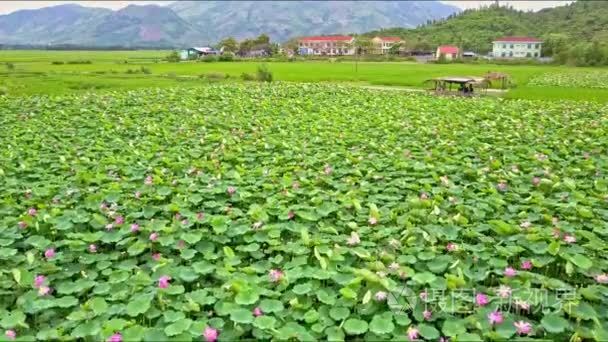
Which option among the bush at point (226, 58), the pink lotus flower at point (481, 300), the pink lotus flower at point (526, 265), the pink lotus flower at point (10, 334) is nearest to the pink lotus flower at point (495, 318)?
the pink lotus flower at point (481, 300)

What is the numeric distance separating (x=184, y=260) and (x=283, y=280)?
928mm

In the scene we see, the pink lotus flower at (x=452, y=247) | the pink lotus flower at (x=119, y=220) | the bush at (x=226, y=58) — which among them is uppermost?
the bush at (x=226, y=58)

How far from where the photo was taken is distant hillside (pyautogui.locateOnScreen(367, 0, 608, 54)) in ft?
244

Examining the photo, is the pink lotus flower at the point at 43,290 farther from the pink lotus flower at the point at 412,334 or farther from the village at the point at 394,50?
the village at the point at 394,50

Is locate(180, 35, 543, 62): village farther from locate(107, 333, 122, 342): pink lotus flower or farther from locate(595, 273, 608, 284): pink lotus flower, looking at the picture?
locate(107, 333, 122, 342): pink lotus flower

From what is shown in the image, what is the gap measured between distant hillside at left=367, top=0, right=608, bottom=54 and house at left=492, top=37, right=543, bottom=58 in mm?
1933

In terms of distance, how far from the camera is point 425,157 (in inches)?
260

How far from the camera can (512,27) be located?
90250mm

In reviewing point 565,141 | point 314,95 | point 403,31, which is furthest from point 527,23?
point 565,141

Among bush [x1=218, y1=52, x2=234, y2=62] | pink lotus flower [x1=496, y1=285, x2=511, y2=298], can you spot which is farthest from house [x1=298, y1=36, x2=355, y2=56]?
pink lotus flower [x1=496, y1=285, x2=511, y2=298]

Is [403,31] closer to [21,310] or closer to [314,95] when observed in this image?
[314,95]

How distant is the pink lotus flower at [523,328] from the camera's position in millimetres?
2721

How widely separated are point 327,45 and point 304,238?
94654 millimetres

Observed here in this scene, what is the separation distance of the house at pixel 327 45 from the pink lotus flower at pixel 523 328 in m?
88.5
